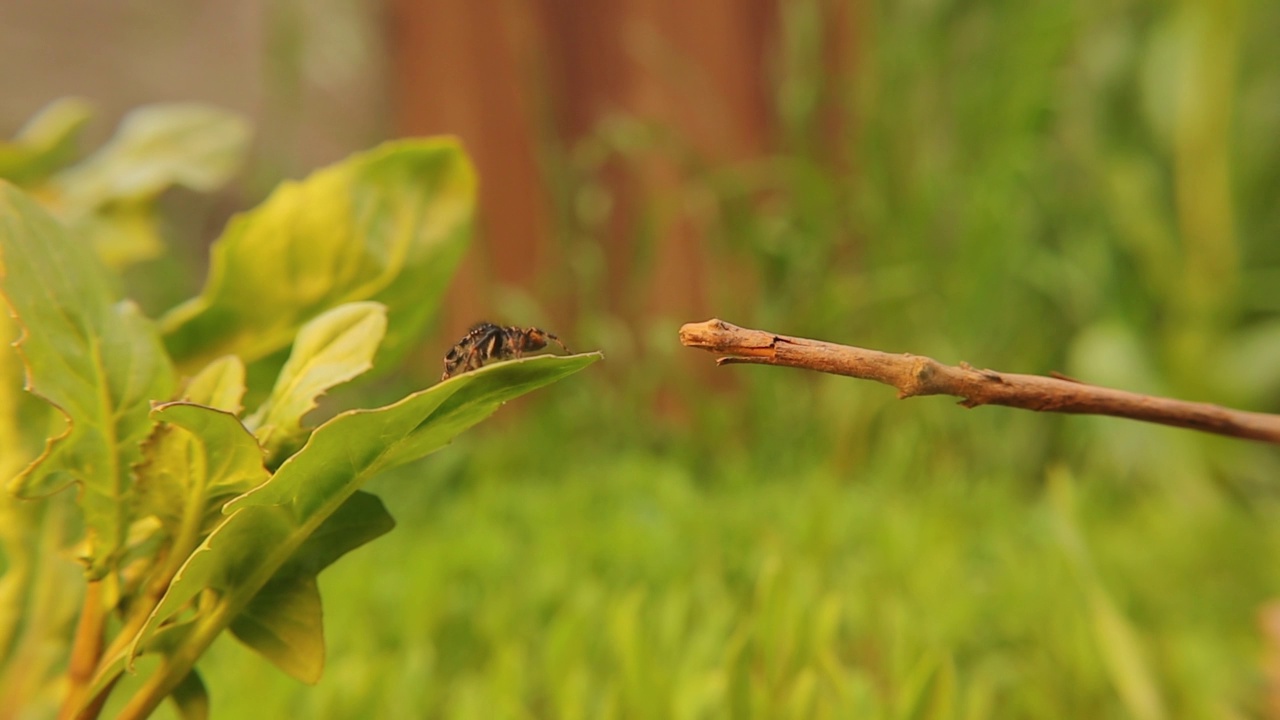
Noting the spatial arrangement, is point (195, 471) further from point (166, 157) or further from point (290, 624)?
point (166, 157)

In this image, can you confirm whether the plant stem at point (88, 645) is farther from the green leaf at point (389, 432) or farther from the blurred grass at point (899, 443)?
the blurred grass at point (899, 443)

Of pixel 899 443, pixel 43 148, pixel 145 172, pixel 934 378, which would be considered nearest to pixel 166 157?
pixel 145 172

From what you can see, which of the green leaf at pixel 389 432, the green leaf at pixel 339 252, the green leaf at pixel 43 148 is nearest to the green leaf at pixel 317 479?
the green leaf at pixel 389 432

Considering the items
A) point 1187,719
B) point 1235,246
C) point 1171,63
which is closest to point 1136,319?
point 1235,246

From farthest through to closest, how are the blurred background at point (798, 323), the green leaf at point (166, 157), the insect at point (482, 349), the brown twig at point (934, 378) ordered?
the blurred background at point (798, 323) → the green leaf at point (166, 157) → the insect at point (482, 349) → the brown twig at point (934, 378)

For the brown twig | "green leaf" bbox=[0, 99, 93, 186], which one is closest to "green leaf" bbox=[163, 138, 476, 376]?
the brown twig
